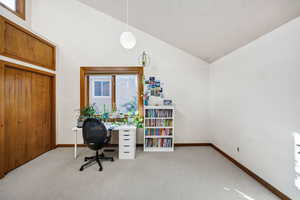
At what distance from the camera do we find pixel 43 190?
2.06 metres

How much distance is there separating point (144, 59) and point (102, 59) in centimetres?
110

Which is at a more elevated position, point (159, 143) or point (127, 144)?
point (127, 144)

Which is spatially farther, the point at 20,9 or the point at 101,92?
the point at 101,92

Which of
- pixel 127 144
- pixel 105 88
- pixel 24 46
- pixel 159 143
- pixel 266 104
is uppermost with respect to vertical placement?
pixel 24 46

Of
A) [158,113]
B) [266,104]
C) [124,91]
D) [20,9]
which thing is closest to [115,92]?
[124,91]

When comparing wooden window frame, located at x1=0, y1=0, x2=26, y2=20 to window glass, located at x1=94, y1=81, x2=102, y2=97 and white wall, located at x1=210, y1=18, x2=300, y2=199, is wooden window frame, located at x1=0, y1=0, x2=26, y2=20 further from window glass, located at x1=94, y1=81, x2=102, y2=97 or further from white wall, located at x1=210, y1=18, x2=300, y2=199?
white wall, located at x1=210, y1=18, x2=300, y2=199

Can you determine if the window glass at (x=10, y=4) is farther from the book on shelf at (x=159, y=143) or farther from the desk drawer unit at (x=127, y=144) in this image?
the book on shelf at (x=159, y=143)

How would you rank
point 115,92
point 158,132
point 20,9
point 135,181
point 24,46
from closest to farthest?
point 135,181
point 24,46
point 20,9
point 158,132
point 115,92

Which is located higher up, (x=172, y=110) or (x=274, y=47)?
(x=274, y=47)

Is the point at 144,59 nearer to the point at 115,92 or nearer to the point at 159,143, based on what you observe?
the point at 115,92

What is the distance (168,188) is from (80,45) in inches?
149

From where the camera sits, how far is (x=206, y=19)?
92.8 inches

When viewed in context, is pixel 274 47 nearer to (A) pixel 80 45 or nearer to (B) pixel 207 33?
(B) pixel 207 33

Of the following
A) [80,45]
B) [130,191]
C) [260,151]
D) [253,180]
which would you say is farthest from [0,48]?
[253,180]
